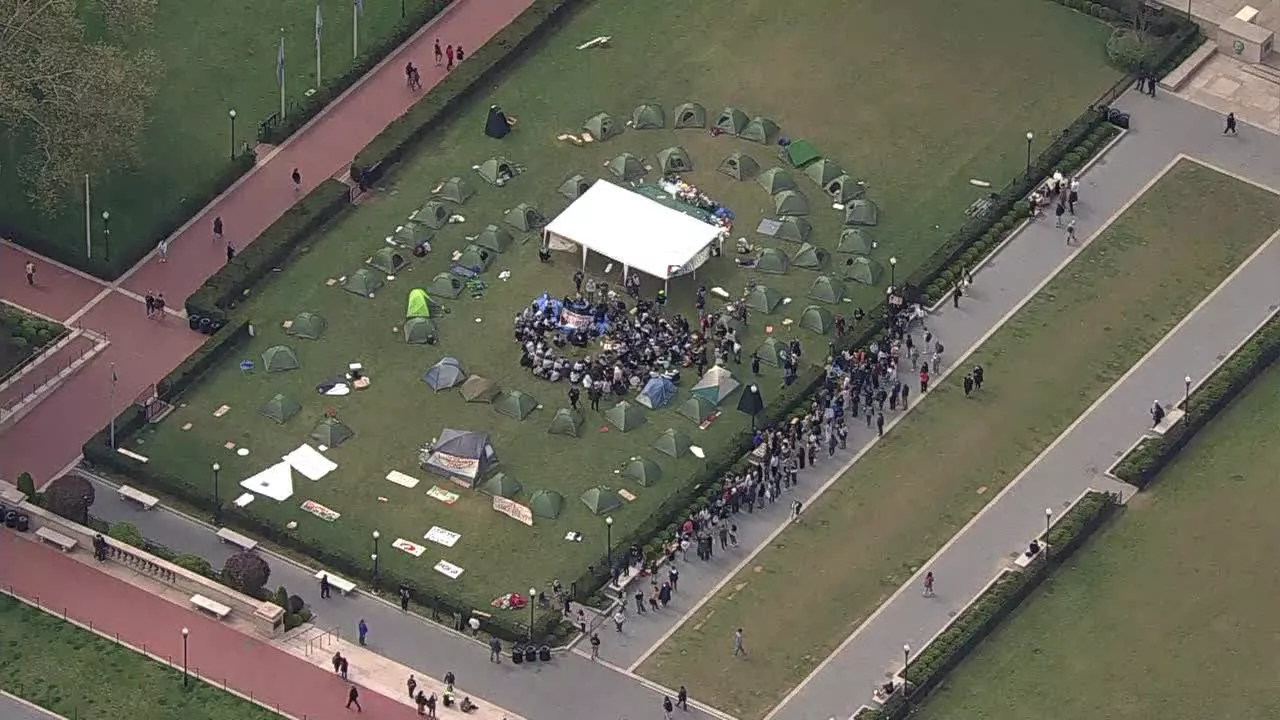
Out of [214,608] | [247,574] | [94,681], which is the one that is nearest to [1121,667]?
[247,574]

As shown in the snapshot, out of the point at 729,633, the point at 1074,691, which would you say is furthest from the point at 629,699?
the point at 1074,691

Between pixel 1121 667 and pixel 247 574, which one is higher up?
pixel 247 574

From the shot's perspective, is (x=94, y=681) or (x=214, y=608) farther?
(x=214, y=608)

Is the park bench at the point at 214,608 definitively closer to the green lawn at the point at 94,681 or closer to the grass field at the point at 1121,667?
the green lawn at the point at 94,681

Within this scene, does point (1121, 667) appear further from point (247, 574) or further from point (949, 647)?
point (247, 574)

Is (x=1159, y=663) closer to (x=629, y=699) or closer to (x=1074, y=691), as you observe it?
(x=1074, y=691)

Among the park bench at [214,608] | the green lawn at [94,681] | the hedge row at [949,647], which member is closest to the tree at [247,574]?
the park bench at [214,608]
